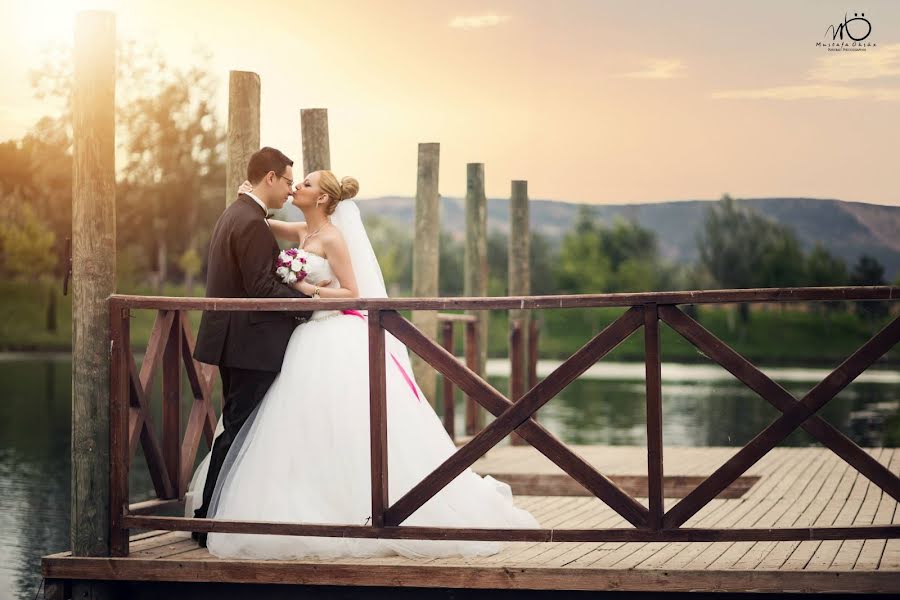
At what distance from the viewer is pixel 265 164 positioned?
6117 millimetres

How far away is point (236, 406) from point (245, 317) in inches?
17.2

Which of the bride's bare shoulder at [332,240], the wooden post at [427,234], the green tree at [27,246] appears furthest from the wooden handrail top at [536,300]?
the green tree at [27,246]

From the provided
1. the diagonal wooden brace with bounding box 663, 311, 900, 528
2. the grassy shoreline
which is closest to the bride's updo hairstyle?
the diagonal wooden brace with bounding box 663, 311, 900, 528

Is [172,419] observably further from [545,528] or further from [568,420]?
[568,420]

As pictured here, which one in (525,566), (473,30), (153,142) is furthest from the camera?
(153,142)

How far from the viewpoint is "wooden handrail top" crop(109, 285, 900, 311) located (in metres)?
5.12

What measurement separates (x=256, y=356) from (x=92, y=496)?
39.1 inches

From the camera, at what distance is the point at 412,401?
6082mm

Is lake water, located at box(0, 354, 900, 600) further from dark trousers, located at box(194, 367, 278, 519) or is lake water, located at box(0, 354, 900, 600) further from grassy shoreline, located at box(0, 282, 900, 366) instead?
grassy shoreline, located at box(0, 282, 900, 366)

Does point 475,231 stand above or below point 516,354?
above

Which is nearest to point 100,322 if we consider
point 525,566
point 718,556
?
point 525,566

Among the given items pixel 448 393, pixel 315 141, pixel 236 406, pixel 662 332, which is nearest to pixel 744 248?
pixel 662 332

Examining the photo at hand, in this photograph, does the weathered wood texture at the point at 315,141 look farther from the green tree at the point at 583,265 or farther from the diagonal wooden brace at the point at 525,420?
the green tree at the point at 583,265

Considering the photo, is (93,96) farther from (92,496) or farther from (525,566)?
(525,566)
